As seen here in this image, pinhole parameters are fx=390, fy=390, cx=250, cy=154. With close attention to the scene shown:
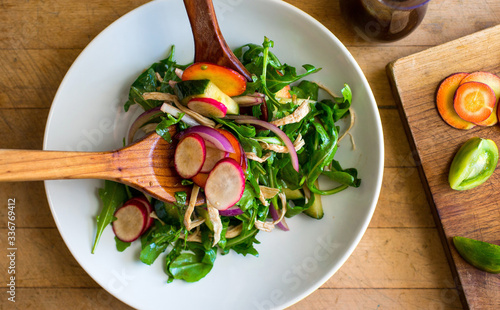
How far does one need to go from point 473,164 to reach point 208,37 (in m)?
1.39

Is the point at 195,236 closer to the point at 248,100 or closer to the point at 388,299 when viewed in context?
the point at 248,100

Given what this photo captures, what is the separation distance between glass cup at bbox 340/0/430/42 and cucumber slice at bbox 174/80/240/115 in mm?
782

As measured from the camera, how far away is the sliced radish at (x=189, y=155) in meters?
1.55

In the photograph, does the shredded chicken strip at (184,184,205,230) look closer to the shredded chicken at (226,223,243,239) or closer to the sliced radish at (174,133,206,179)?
the sliced radish at (174,133,206,179)

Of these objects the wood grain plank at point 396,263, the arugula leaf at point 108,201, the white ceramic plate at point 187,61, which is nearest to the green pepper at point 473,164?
the wood grain plank at point 396,263

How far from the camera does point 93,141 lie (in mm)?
1855

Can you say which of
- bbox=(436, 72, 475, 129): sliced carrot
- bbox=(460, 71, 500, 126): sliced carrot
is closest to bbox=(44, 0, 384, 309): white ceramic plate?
bbox=(436, 72, 475, 129): sliced carrot

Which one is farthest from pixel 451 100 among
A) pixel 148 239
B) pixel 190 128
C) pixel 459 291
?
pixel 148 239

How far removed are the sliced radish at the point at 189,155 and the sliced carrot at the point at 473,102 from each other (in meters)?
1.31

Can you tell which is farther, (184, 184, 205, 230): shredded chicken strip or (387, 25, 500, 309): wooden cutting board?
(387, 25, 500, 309): wooden cutting board

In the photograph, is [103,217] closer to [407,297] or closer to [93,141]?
[93,141]

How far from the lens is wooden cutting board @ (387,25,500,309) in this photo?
1958 mm

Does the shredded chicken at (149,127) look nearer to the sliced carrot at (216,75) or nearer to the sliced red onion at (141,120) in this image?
the sliced red onion at (141,120)

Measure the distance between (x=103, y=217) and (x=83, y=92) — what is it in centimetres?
59
